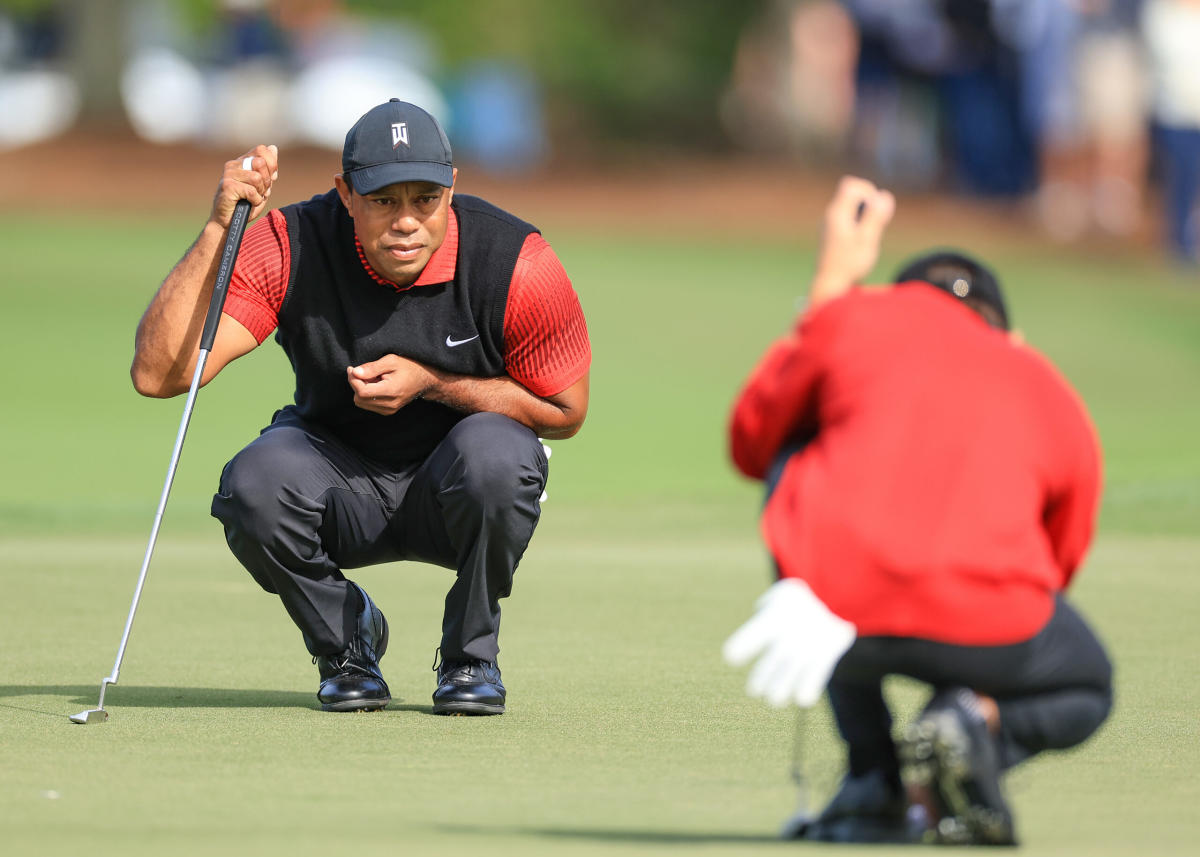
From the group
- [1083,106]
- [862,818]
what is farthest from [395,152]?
Answer: [1083,106]

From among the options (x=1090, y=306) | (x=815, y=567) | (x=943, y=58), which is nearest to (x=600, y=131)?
(x=943, y=58)

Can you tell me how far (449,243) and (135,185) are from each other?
2105cm

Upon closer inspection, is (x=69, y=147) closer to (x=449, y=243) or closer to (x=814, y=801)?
(x=449, y=243)

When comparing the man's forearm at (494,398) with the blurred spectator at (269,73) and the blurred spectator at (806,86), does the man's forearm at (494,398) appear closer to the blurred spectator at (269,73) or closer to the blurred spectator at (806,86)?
the blurred spectator at (269,73)

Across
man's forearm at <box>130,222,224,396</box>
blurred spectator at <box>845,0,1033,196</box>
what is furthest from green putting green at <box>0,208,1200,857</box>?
blurred spectator at <box>845,0,1033,196</box>

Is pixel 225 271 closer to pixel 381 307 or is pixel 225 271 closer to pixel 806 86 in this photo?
pixel 381 307

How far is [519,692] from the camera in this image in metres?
6.21

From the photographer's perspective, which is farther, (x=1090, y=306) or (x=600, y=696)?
(x=1090, y=306)

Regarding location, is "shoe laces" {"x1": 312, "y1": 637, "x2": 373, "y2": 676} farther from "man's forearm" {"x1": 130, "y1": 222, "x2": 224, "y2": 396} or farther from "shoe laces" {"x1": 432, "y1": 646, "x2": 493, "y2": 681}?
"man's forearm" {"x1": 130, "y1": 222, "x2": 224, "y2": 396}

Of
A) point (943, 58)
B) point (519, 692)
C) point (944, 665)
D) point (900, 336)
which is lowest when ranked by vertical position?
point (519, 692)

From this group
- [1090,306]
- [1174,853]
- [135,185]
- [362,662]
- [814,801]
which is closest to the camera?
[1174,853]

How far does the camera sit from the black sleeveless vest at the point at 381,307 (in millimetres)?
6047

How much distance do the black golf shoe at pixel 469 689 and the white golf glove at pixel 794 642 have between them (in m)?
1.79

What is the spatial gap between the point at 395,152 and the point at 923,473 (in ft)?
7.30
